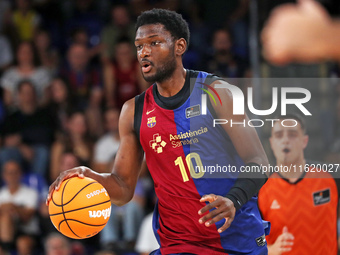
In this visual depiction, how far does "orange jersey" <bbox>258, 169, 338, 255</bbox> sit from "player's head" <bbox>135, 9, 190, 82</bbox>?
1.55 m

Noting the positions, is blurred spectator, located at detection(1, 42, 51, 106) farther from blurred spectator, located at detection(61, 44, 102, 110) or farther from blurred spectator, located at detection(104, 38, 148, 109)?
blurred spectator, located at detection(104, 38, 148, 109)

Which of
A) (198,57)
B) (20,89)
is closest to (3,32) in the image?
(20,89)

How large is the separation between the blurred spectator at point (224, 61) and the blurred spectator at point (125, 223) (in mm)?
2161

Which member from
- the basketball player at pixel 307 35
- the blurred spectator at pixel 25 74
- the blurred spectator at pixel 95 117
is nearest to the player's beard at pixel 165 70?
the basketball player at pixel 307 35

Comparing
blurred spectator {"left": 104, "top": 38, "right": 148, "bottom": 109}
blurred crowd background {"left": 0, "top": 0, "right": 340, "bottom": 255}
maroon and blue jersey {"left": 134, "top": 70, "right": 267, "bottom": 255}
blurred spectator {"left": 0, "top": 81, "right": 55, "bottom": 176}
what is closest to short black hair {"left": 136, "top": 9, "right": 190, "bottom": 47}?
maroon and blue jersey {"left": 134, "top": 70, "right": 267, "bottom": 255}

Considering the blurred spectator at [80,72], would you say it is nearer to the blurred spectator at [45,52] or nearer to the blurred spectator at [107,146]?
the blurred spectator at [45,52]

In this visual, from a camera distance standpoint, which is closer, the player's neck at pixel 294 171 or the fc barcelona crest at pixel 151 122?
the fc barcelona crest at pixel 151 122

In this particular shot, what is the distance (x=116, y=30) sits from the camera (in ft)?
28.8

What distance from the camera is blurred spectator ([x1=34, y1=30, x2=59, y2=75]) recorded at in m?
8.63

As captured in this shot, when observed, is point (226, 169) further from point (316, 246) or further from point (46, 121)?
point (46, 121)

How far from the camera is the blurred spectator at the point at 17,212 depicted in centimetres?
683

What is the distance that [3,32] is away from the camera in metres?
8.91

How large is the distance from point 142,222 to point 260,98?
2131 millimetres

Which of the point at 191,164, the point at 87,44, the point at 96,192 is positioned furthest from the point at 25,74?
the point at 191,164
